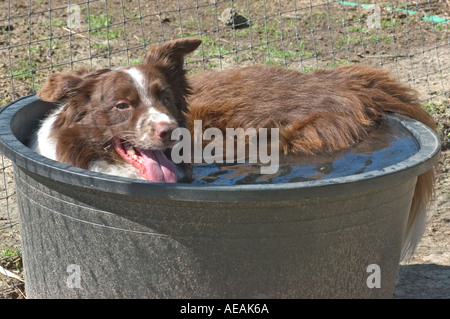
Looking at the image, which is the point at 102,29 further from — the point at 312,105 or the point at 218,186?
the point at 218,186

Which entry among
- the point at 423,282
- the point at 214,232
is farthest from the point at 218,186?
the point at 423,282

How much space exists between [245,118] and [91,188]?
4.77 feet

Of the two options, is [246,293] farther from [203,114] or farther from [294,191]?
[203,114]

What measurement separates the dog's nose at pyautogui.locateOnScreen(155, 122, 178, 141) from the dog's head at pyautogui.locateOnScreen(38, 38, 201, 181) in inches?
1.2

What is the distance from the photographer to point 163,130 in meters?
3.34

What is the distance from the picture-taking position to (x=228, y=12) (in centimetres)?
903

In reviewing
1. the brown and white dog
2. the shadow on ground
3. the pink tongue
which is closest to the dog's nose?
the brown and white dog

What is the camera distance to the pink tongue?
3432mm

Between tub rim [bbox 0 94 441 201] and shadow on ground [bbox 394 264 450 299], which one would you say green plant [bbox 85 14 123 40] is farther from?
tub rim [bbox 0 94 441 201]

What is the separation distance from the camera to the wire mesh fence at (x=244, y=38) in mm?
7629

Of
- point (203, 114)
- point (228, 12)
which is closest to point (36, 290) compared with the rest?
point (203, 114)

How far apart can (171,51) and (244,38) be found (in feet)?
17.0

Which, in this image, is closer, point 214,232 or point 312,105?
point 214,232

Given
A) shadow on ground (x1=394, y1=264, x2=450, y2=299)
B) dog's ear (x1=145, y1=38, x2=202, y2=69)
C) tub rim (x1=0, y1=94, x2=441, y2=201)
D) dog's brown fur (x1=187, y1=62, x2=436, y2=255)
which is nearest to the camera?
tub rim (x1=0, y1=94, x2=441, y2=201)
